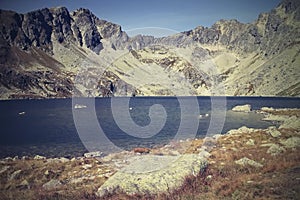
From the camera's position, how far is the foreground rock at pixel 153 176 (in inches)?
856

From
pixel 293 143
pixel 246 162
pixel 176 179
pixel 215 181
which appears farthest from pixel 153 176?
pixel 293 143

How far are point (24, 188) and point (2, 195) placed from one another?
248cm

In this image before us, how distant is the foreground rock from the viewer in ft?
71.4

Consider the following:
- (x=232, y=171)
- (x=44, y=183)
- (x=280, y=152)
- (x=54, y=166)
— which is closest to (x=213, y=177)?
(x=232, y=171)

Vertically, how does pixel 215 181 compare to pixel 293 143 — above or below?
below

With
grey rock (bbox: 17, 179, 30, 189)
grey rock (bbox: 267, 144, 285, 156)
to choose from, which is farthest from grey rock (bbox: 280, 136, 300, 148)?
grey rock (bbox: 17, 179, 30, 189)

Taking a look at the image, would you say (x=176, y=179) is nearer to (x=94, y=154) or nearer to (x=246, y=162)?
(x=246, y=162)

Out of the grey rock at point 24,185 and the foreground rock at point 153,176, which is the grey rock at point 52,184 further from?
the foreground rock at point 153,176

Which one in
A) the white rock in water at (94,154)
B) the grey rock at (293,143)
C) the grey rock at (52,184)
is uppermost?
the grey rock at (293,143)

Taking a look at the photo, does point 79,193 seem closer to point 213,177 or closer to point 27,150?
point 213,177

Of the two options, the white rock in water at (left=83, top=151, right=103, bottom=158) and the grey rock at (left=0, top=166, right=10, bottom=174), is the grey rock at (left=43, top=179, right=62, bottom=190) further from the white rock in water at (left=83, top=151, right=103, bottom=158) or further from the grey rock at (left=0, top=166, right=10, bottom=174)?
the white rock in water at (left=83, top=151, right=103, bottom=158)

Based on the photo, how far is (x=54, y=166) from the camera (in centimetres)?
3509

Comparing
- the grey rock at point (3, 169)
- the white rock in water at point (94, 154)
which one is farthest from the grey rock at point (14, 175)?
the white rock in water at point (94, 154)

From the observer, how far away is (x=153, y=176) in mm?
22797
